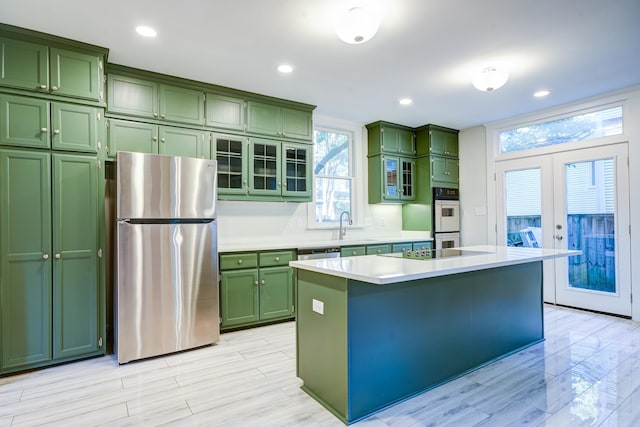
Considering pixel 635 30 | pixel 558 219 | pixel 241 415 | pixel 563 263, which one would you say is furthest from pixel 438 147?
pixel 241 415

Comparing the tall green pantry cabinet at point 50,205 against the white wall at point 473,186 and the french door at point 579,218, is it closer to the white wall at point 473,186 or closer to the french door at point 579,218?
the white wall at point 473,186

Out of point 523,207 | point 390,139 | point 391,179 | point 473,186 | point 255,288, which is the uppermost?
point 390,139

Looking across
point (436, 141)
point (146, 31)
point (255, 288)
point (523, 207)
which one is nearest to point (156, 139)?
point (146, 31)

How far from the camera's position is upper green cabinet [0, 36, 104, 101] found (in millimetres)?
2629

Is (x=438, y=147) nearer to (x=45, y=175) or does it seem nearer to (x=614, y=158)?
(x=614, y=158)

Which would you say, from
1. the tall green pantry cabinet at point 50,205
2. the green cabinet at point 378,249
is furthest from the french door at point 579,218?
the tall green pantry cabinet at point 50,205

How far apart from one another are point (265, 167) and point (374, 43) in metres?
1.87

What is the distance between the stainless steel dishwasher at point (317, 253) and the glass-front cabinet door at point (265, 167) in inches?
30.3

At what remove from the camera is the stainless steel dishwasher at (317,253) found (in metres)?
4.03

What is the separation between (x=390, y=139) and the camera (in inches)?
209

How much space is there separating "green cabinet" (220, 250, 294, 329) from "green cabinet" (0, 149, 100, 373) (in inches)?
44.4

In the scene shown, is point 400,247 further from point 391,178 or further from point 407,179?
point 407,179

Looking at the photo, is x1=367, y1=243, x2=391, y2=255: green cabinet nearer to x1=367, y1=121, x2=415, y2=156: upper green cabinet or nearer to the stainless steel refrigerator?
x1=367, y1=121, x2=415, y2=156: upper green cabinet

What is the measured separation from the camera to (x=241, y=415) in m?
2.10
